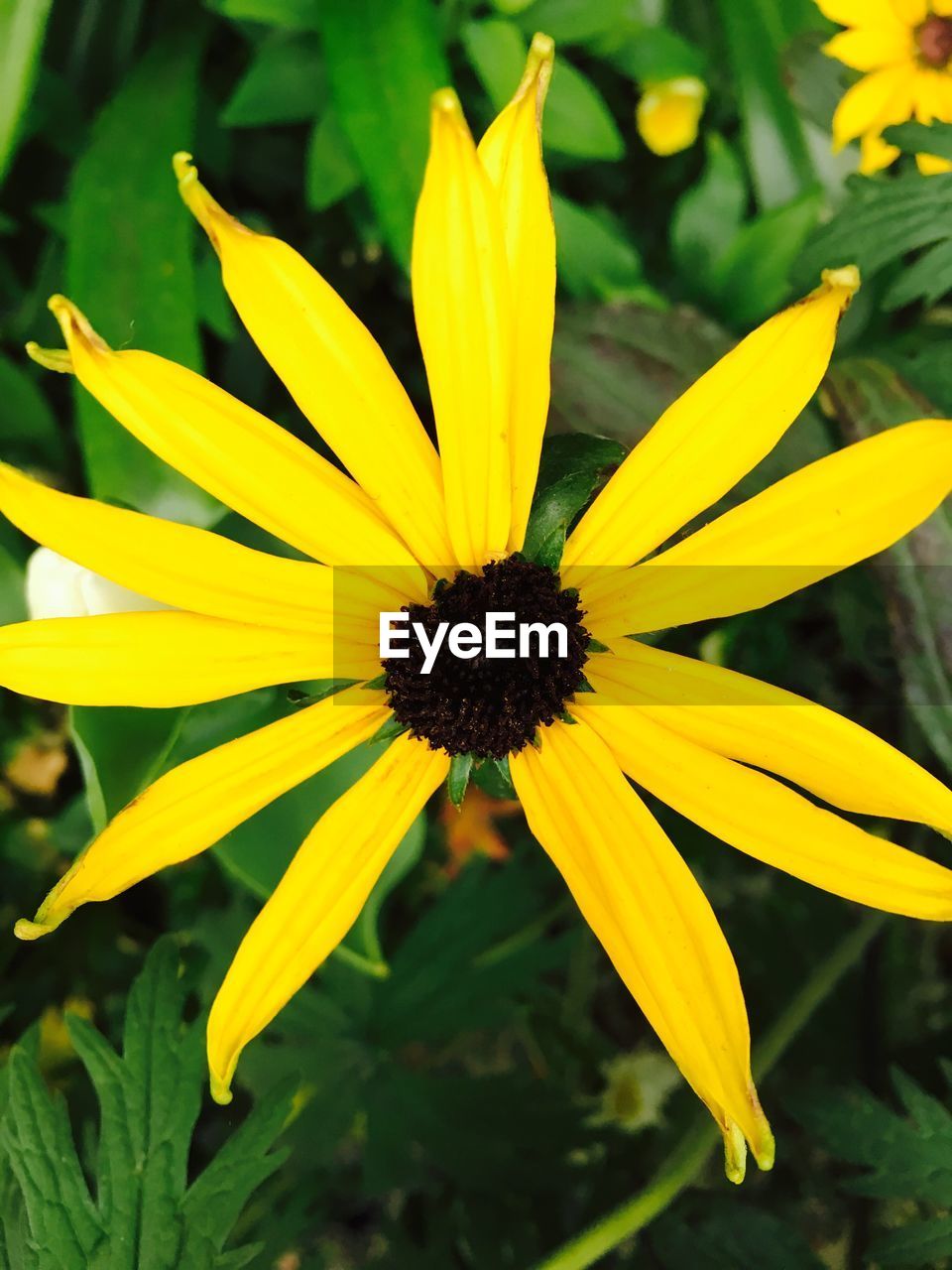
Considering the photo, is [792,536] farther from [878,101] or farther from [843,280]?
[878,101]

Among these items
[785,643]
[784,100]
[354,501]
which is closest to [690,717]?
[354,501]

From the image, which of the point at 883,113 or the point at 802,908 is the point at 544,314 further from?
the point at 802,908

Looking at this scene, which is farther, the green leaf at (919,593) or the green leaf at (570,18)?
the green leaf at (570,18)

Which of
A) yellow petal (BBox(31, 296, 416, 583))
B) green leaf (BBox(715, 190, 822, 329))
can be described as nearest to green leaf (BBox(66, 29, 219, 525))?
yellow petal (BBox(31, 296, 416, 583))

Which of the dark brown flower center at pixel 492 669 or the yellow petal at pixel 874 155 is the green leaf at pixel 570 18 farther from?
the dark brown flower center at pixel 492 669

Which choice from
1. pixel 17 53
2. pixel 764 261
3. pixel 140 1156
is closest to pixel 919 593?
pixel 764 261

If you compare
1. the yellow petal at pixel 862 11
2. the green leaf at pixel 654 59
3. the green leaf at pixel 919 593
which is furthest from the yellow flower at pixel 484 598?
the green leaf at pixel 654 59
